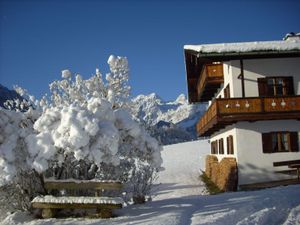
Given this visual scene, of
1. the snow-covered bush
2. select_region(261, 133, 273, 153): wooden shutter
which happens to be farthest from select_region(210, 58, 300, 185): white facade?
the snow-covered bush

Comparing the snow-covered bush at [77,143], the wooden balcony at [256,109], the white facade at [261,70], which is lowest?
the snow-covered bush at [77,143]

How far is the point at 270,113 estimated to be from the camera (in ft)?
61.5

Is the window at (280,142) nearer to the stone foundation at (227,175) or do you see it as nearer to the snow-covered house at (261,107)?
the snow-covered house at (261,107)

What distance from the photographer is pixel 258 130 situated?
19906 millimetres

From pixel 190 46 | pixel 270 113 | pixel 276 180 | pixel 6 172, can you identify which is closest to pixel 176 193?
pixel 276 180

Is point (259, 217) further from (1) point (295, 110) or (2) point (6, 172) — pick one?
(1) point (295, 110)

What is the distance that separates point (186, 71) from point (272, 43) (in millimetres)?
11354

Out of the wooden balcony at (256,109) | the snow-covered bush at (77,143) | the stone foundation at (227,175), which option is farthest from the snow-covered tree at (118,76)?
the stone foundation at (227,175)

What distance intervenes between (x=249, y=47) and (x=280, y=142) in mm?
5641

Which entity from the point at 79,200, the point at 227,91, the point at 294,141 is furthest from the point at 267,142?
the point at 79,200

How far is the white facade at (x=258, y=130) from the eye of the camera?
19.6 metres

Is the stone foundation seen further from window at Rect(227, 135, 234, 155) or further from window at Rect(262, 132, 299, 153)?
window at Rect(262, 132, 299, 153)

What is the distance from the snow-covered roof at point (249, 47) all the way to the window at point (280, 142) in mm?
Result: 4802

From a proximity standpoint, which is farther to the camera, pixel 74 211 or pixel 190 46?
pixel 190 46
